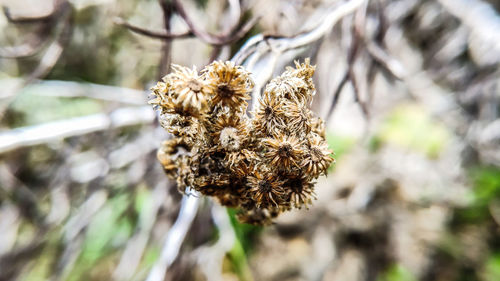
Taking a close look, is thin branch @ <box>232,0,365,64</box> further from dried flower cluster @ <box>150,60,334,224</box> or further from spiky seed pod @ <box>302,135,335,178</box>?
spiky seed pod @ <box>302,135,335,178</box>

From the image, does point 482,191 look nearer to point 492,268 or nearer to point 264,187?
point 492,268

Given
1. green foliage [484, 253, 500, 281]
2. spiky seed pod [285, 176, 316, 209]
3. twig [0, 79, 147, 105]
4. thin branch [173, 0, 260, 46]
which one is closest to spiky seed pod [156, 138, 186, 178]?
spiky seed pod [285, 176, 316, 209]

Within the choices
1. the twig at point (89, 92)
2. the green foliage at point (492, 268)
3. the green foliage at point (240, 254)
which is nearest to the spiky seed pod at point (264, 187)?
the green foliage at point (240, 254)

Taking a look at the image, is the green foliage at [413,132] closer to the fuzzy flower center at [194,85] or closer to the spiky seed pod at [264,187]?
the spiky seed pod at [264,187]

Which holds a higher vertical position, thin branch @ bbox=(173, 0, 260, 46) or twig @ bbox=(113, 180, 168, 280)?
thin branch @ bbox=(173, 0, 260, 46)

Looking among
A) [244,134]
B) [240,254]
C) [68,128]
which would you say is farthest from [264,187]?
[68,128]

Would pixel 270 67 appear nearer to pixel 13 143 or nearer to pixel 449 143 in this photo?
pixel 13 143

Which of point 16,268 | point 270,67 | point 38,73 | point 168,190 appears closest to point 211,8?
point 38,73
